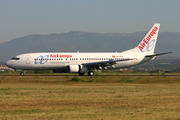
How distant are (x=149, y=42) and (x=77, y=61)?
15.1 meters

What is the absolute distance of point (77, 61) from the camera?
50.3 m

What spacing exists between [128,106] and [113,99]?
2.97 metres

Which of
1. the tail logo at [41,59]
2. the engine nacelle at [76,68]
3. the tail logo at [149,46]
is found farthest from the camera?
the tail logo at [149,46]

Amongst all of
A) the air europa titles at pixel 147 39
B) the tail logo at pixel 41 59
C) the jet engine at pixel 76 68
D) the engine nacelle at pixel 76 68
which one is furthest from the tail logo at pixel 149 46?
the tail logo at pixel 41 59

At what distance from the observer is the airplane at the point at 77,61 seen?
4838 centimetres

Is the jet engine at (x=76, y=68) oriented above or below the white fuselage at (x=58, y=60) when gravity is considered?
below

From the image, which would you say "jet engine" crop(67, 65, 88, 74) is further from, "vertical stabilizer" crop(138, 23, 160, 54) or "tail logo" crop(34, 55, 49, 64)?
"vertical stabilizer" crop(138, 23, 160, 54)

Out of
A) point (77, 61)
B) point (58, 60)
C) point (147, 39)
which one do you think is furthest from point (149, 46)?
point (58, 60)

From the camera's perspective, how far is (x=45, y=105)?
59.0ft

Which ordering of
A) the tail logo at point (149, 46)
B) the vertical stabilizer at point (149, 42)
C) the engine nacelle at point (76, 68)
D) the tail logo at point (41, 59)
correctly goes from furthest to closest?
1. the tail logo at point (149, 46)
2. the vertical stabilizer at point (149, 42)
3. the tail logo at point (41, 59)
4. the engine nacelle at point (76, 68)

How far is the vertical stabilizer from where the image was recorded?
55122 millimetres

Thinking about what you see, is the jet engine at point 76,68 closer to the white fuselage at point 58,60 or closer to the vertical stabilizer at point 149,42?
the white fuselage at point 58,60

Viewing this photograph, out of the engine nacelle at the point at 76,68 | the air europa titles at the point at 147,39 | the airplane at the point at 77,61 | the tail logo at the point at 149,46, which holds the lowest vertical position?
the engine nacelle at the point at 76,68

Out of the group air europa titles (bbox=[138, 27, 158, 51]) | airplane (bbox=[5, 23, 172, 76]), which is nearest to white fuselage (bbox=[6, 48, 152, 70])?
airplane (bbox=[5, 23, 172, 76])
